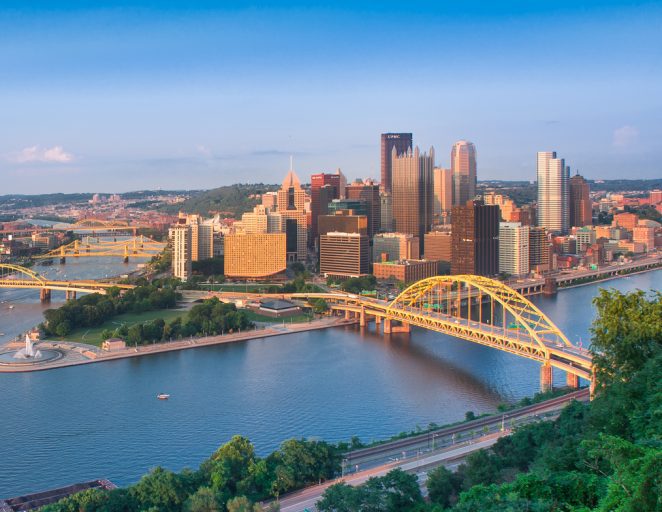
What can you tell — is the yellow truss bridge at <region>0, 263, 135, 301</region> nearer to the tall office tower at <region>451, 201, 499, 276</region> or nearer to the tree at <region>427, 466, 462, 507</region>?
the tall office tower at <region>451, 201, 499, 276</region>

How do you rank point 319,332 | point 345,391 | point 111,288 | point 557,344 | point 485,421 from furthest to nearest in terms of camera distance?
1. point 111,288
2. point 319,332
3. point 557,344
4. point 345,391
5. point 485,421

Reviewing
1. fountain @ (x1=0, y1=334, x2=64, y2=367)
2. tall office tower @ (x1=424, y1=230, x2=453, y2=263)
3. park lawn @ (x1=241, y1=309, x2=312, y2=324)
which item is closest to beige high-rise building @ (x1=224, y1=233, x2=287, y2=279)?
tall office tower @ (x1=424, y1=230, x2=453, y2=263)

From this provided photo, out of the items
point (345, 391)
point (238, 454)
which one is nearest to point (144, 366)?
point (345, 391)

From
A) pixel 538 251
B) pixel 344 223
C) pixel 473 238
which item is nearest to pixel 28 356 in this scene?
pixel 473 238

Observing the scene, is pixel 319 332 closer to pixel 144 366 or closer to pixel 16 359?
pixel 144 366

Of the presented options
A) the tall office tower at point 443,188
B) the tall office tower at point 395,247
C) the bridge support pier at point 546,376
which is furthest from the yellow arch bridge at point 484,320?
the tall office tower at point 443,188
